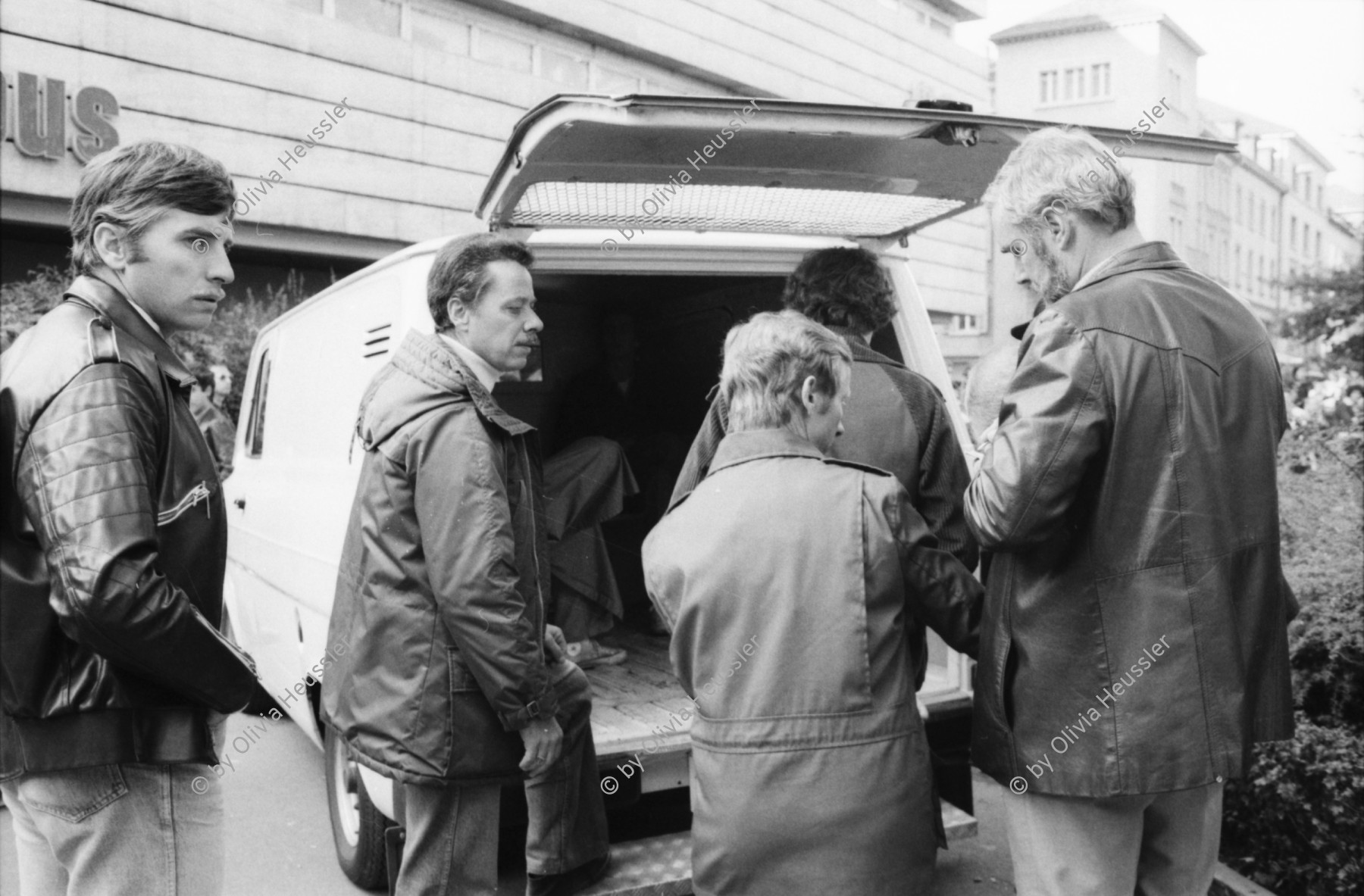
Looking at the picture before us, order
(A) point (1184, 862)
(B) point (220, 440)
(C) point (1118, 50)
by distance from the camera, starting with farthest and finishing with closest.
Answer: (C) point (1118, 50)
(B) point (220, 440)
(A) point (1184, 862)

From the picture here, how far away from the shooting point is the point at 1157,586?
6.97ft

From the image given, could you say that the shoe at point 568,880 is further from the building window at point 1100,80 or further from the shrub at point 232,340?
the building window at point 1100,80

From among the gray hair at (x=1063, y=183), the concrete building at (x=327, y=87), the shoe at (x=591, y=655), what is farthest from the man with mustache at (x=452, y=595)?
the concrete building at (x=327, y=87)

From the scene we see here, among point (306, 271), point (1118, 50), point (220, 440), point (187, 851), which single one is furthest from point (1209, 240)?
point (187, 851)

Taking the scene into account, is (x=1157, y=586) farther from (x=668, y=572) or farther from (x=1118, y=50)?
(x=1118, y=50)

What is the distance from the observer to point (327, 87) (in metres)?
14.4

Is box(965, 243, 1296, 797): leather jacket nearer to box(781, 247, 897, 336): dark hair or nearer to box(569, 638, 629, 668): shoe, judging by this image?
box(781, 247, 897, 336): dark hair

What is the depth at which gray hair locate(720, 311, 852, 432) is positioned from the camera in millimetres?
2303

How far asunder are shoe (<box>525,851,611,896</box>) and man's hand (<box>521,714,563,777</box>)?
1.55 feet

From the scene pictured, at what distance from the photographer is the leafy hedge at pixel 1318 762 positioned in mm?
3387

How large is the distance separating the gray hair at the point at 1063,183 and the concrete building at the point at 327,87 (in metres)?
7.76

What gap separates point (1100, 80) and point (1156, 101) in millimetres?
3209

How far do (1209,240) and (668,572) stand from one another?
6418 centimetres

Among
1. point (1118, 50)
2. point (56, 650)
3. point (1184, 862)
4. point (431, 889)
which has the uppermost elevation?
point (1118, 50)
